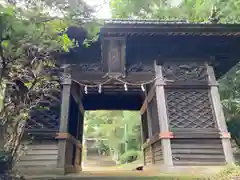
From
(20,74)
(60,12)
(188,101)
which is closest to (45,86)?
(20,74)

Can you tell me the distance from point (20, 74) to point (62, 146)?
191 centimetres

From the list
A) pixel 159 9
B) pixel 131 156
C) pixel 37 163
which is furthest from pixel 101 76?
pixel 131 156

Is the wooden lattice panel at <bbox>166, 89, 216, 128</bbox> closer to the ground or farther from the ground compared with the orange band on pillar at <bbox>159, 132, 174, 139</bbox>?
farther from the ground

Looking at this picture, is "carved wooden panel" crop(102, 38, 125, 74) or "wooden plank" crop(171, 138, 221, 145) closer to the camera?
"wooden plank" crop(171, 138, 221, 145)

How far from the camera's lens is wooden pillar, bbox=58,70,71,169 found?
4604 millimetres

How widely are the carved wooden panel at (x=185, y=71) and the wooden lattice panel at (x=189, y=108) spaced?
0.32 meters

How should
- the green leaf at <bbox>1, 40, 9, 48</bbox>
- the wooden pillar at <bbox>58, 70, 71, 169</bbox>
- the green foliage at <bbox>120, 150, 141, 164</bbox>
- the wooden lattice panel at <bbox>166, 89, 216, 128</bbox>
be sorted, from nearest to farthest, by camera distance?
the green leaf at <bbox>1, 40, 9, 48</bbox> < the wooden pillar at <bbox>58, 70, 71, 169</bbox> < the wooden lattice panel at <bbox>166, 89, 216, 128</bbox> < the green foliage at <bbox>120, 150, 141, 164</bbox>

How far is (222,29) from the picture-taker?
503cm

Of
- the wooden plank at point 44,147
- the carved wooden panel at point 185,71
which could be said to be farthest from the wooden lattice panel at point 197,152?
the wooden plank at point 44,147

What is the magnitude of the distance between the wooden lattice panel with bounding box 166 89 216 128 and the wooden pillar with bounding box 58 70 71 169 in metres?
2.39

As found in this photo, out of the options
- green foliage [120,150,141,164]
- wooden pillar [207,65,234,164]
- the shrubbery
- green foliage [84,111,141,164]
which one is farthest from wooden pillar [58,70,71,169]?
green foliage [120,150,141,164]

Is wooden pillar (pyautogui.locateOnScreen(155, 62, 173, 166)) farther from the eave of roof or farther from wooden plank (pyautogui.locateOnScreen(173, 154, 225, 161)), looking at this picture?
the eave of roof

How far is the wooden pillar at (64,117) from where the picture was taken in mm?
4604

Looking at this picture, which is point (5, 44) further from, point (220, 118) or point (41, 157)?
point (220, 118)
